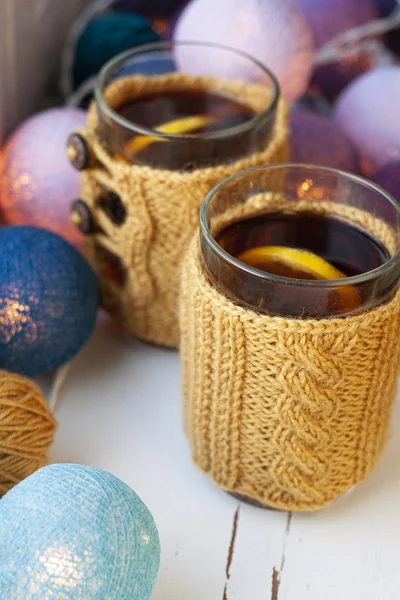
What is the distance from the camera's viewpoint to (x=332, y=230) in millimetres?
547

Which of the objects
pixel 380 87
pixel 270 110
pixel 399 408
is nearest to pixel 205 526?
pixel 399 408

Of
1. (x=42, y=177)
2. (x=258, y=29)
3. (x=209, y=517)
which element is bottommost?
(x=209, y=517)

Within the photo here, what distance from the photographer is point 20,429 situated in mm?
497

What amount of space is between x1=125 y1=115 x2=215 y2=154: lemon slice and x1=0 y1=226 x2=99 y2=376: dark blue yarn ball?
96 mm

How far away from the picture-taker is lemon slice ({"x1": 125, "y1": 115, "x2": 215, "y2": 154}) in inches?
22.8

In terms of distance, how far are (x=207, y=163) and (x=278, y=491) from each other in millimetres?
247

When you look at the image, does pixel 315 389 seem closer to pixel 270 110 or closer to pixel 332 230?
pixel 332 230

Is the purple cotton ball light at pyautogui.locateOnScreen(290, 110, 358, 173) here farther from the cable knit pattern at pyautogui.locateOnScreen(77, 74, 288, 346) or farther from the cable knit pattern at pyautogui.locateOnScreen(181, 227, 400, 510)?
the cable knit pattern at pyautogui.locateOnScreen(181, 227, 400, 510)

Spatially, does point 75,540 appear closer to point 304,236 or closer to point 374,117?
Answer: point 304,236

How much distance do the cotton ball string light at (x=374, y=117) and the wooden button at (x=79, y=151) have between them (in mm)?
324

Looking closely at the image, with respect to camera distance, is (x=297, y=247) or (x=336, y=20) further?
(x=336, y=20)

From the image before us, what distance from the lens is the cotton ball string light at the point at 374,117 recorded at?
0.79m

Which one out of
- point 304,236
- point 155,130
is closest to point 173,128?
point 155,130

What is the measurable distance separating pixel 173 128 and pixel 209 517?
304 mm
